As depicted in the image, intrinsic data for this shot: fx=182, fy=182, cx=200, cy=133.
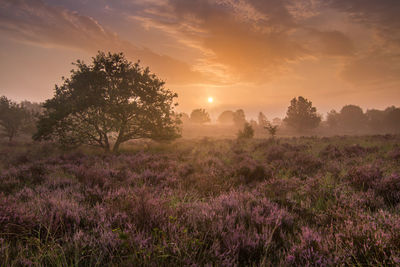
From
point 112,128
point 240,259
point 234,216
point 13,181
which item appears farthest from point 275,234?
point 112,128

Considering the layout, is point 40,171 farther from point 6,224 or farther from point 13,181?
point 6,224

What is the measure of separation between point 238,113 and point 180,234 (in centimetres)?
9631

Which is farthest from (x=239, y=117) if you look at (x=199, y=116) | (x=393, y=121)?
(x=393, y=121)

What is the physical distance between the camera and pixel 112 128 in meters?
13.6

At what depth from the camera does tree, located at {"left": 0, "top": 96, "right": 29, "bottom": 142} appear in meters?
24.5

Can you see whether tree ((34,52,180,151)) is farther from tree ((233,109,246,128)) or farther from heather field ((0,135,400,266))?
tree ((233,109,246,128))

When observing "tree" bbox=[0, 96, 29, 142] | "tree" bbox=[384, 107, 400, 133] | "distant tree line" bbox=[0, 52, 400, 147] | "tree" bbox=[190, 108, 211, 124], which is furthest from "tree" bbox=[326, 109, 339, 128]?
"tree" bbox=[0, 96, 29, 142]

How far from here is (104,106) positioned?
13.6m

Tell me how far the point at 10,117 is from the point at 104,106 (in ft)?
70.9

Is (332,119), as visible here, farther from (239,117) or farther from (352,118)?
(239,117)

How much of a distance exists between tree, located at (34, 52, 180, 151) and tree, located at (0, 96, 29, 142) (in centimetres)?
1729

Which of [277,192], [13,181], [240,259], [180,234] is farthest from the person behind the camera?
[13,181]

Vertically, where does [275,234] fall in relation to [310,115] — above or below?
below

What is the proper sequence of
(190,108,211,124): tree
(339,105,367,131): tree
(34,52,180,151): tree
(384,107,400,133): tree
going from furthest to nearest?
(190,108,211,124): tree < (339,105,367,131): tree < (384,107,400,133): tree < (34,52,180,151): tree
